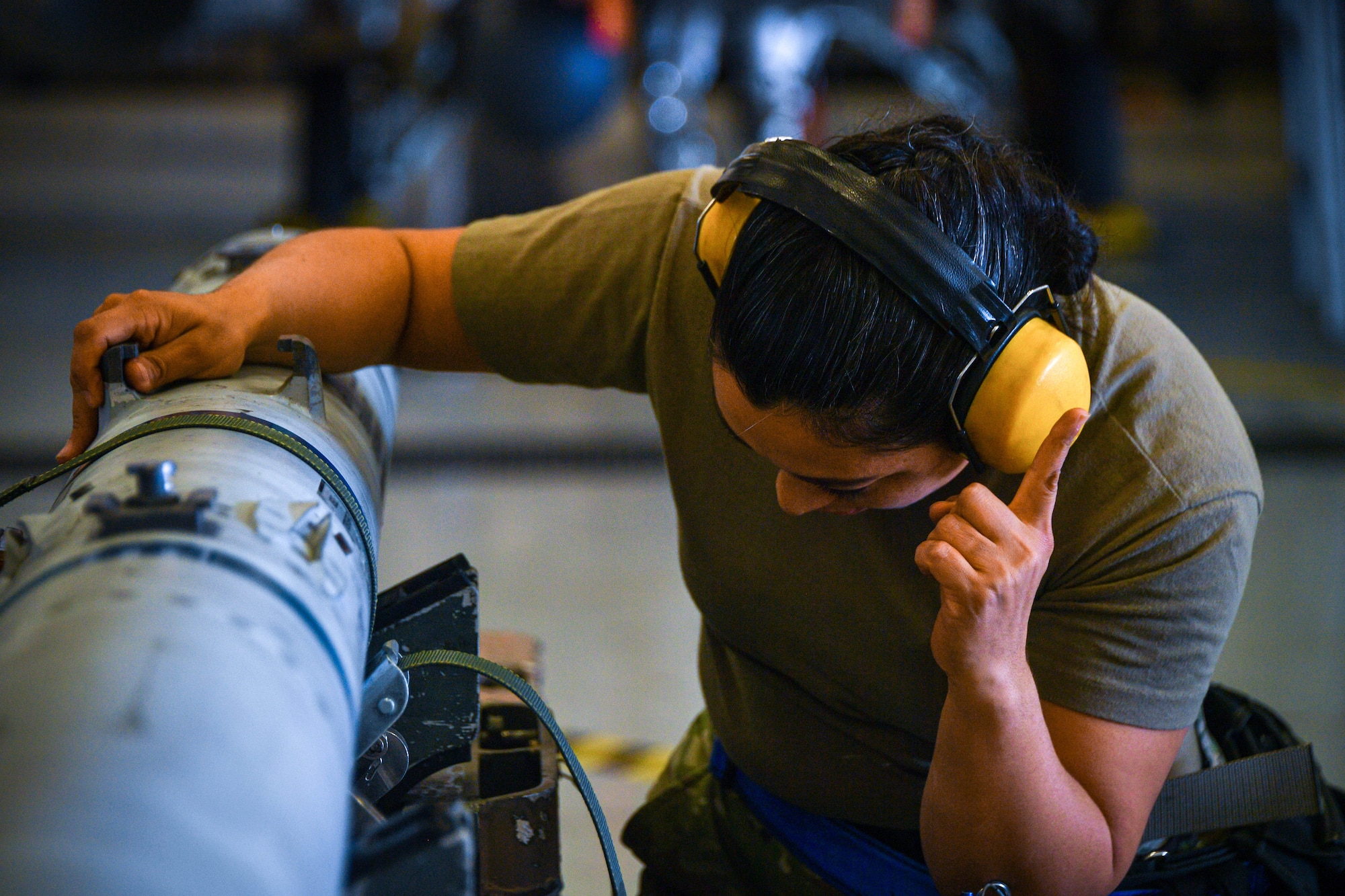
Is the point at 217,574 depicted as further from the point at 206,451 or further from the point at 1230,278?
the point at 1230,278

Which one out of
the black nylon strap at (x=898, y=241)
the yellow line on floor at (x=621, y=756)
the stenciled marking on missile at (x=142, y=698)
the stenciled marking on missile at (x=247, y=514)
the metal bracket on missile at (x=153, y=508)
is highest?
the black nylon strap at (x=898, y=241)

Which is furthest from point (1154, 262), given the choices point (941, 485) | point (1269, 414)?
point (941, 485)

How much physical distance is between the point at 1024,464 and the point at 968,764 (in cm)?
19

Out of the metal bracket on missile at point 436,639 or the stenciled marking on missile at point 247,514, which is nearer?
the stenciled marking on missile at point 247,514

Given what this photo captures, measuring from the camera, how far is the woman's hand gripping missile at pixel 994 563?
25.6 inches

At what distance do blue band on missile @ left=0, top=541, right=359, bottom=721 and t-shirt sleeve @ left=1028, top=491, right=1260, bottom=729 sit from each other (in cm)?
47

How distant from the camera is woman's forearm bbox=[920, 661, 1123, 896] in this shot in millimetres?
687

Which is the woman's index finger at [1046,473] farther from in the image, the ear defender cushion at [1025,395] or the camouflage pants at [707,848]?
the camouflage pants at [707,848]

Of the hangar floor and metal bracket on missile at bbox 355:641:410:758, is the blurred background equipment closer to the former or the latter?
the hangar floor

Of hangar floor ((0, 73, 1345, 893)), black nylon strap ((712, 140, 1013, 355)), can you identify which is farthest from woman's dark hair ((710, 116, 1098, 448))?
hangar floor ((0, 73, 1345, 893))

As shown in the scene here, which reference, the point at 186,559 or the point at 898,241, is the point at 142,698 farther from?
the point at 898,241

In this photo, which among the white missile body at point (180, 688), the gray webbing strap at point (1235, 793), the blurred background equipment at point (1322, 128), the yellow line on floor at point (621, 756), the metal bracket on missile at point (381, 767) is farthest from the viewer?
the blurred background equipment at point (1322, 128)

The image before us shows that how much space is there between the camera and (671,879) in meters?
1.01

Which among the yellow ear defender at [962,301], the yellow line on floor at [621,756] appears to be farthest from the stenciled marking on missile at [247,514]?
the yellow line on floor at [621,756]
